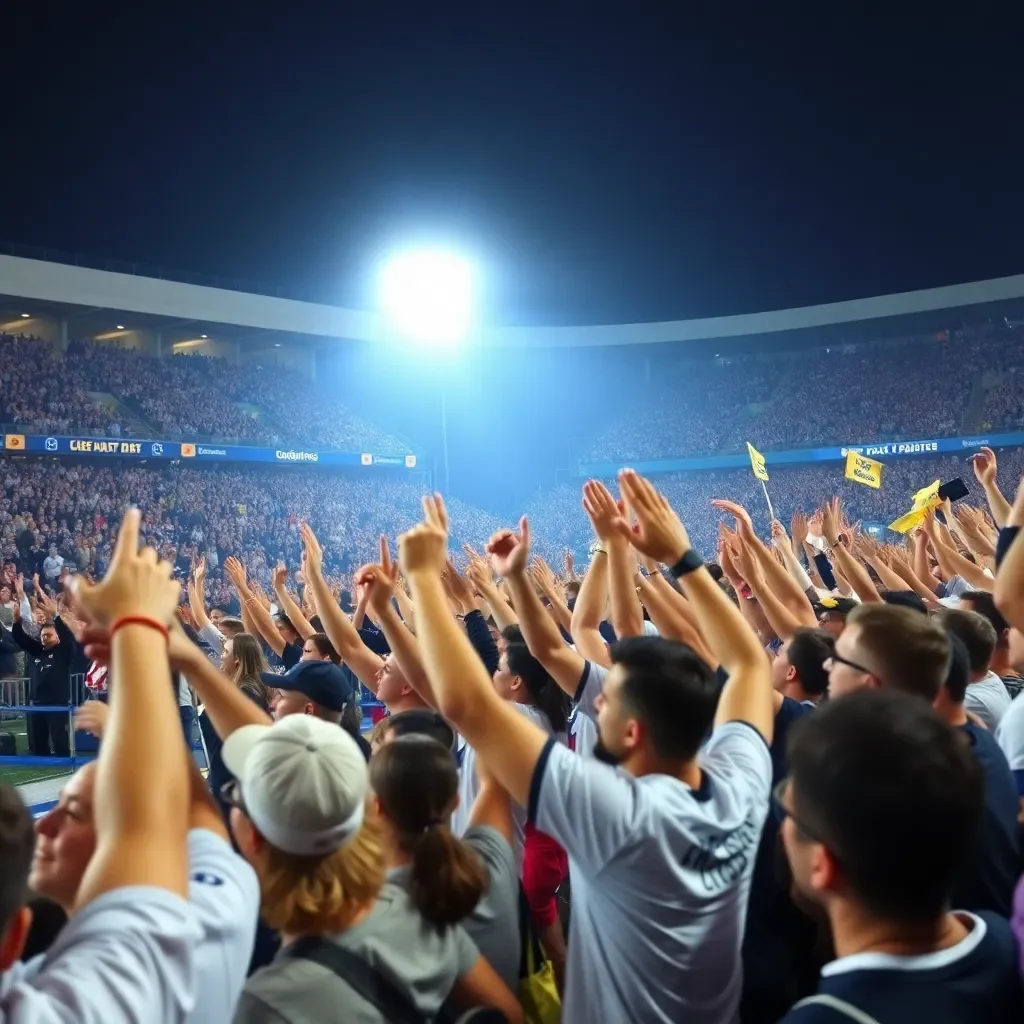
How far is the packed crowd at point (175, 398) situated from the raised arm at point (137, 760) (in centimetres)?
2893

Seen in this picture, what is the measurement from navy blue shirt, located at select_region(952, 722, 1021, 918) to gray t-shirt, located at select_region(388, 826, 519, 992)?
45.4 inches

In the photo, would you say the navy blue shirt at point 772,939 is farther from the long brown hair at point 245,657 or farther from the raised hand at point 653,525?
the long brown hair at point 245,657

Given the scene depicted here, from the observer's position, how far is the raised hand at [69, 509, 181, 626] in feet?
6.02

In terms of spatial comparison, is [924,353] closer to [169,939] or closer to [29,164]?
[29,164]

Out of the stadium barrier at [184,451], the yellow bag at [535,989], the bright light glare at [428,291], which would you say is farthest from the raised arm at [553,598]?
the bright light glare at [428,291]

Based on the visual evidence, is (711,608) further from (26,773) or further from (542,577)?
(26,773)

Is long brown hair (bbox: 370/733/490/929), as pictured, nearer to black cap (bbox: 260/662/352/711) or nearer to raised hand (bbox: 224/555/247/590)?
black cap (bbox: 260/662/352/711)

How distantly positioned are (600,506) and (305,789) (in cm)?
194

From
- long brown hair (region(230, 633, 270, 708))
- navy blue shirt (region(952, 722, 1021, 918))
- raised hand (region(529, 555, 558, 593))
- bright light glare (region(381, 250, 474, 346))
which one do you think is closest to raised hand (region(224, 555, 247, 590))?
long brown hair (region(230, 633, 270, 708))

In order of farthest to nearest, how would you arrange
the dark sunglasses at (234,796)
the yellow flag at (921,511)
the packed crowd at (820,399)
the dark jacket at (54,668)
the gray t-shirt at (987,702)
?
the packed crowd at (820,399) < the dark jacket at (54,668) < the yellow flag at (921,511) < the gray t-shirt at (987,702) < the dark sunglasses at (234,796)

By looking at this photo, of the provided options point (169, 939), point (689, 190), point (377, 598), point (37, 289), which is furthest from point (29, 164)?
point (169, 939)

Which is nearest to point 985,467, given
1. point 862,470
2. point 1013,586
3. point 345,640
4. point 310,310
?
point 1013,586

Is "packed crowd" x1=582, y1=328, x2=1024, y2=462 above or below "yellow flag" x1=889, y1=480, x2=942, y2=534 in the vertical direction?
above

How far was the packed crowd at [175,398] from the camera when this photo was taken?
29.0 metres
